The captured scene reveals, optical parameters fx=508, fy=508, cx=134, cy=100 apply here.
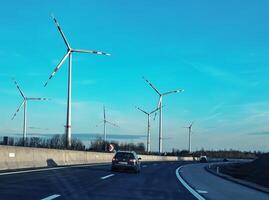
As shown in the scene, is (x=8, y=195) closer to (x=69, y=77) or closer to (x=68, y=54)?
(x=69, y=77)

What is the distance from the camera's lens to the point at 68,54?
47.2 meters

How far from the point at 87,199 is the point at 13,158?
13.0 m

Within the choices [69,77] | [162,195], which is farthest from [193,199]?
[69,77]

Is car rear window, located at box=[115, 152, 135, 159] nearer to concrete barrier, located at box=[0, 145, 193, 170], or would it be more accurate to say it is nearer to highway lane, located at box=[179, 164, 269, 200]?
concrete barrier, located at box=[0, 145, 193, 170]

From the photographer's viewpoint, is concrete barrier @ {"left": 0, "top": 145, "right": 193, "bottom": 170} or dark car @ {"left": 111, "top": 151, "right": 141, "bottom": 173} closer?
concrete barrier @ {"left": 0, "top": 145, "right": 193, "bottom": 170}

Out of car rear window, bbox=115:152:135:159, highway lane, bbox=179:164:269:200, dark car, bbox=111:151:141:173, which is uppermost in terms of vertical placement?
car rear window, bbox=115:152:135:159

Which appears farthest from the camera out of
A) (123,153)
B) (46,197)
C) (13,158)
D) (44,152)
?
(123,153)

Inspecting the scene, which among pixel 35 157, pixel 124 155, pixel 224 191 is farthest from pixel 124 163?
pixel 224 191

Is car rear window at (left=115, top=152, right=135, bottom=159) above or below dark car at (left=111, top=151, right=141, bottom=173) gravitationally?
above

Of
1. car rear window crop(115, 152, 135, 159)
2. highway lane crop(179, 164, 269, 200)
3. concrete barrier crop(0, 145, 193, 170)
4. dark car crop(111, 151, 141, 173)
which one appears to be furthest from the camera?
car rear window crop(115, 152, 135, 159)

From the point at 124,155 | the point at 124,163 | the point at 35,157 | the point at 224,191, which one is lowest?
the point at 224,191

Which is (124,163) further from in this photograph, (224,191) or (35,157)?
(224,191)

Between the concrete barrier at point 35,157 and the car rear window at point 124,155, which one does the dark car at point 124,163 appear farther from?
the concrete barrier at point 35,157

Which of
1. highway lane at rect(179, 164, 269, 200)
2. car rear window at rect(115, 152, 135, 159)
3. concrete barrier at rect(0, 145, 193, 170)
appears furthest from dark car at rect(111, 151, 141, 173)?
highway lane at rect(179, 164, 269, 200)
